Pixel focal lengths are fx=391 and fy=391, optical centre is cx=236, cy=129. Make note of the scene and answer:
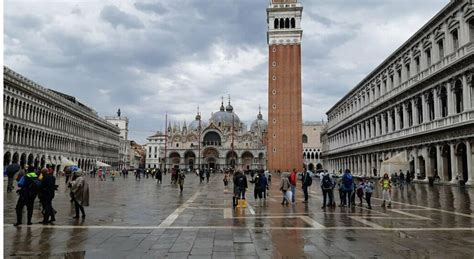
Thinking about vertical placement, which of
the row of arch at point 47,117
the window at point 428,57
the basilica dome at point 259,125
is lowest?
the row of arch at point 47,117

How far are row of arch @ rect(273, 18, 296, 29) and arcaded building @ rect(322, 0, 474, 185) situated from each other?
26884mm

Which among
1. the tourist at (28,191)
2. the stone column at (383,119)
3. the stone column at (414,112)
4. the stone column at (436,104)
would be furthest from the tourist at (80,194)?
the stone column at (383,119)

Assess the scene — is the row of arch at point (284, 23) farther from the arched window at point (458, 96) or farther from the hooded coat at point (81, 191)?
the hooded coat at point (81, 191)

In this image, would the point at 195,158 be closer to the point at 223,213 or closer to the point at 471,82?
the point at 471,82

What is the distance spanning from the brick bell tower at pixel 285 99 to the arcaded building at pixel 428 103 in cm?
2097

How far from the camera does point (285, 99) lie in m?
70.5

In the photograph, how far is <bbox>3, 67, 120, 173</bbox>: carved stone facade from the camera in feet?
145

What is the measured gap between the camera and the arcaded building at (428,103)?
26156 millimetres

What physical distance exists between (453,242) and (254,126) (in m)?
103

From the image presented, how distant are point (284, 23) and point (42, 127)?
147 feet

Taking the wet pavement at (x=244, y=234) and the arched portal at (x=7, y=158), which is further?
the arched portal at (x=7, y=158)

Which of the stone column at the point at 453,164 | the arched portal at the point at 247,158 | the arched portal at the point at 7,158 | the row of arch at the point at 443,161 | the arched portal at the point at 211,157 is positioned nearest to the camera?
the row of arch at the point at 443,161

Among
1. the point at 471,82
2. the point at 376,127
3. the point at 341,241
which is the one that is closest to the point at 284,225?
the point at 341,241

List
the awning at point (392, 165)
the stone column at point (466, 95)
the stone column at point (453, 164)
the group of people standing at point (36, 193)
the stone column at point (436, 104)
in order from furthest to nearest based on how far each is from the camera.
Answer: the stone column at point (436, 104) → the stone column at point (453, 164) → the awning at point (392, 165) → the stone column at point (466, 95) → the group of people standing at point (36, 193)
